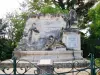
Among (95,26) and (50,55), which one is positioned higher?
(95,26)

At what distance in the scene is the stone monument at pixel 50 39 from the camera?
14.8m

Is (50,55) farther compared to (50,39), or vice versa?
(50,39)

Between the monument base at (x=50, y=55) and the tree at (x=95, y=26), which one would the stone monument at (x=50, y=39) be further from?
the tree at (x=95, y=26)

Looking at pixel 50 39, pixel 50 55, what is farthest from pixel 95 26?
pixel 50 55

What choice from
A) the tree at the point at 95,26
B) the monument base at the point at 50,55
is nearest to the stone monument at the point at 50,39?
the monument base at the point at 50,55

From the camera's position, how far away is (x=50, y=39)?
1580cm

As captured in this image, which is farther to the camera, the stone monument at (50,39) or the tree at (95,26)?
the tree at (95,26)

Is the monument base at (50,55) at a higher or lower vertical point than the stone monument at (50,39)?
lower

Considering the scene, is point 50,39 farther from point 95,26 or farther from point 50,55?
point 95,26

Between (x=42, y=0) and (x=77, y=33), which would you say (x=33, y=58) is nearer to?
(x=77, y=33)

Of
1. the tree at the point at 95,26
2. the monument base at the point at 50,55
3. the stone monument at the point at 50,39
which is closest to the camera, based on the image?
→ the monument base at the point at 50,55

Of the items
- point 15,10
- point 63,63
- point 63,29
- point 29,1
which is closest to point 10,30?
point 15,10

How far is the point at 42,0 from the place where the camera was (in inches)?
1148

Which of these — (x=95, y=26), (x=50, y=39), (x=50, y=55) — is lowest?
(x=50, y=55)
